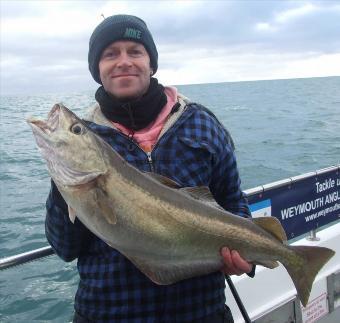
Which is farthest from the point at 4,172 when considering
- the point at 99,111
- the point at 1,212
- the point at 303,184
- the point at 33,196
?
the point at 99,111

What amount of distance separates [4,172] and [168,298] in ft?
63.8

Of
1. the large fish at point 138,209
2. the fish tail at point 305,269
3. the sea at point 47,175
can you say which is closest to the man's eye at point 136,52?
the sea at point 47,175

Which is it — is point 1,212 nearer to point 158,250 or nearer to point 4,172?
point 4,172

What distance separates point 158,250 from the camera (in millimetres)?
2660

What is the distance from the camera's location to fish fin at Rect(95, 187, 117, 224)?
2.48 m

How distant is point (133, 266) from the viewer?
112 inches

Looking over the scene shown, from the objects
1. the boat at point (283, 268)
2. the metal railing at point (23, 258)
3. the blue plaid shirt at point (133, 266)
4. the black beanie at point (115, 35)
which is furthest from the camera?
the boat at point (283, 268)

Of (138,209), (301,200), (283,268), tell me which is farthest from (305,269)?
(301,200)

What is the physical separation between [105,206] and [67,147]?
397 millimetres

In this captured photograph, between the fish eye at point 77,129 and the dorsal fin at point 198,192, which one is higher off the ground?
the fish eye at point 77,129

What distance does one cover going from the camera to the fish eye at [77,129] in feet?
8.52

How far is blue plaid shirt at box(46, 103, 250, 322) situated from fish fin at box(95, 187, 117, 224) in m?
0.38

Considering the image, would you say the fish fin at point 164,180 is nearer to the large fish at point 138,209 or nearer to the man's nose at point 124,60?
the large fish at point 138,209

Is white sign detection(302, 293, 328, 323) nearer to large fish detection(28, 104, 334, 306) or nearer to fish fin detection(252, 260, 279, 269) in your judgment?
fish fin detection(252, 260, 279, 269)
